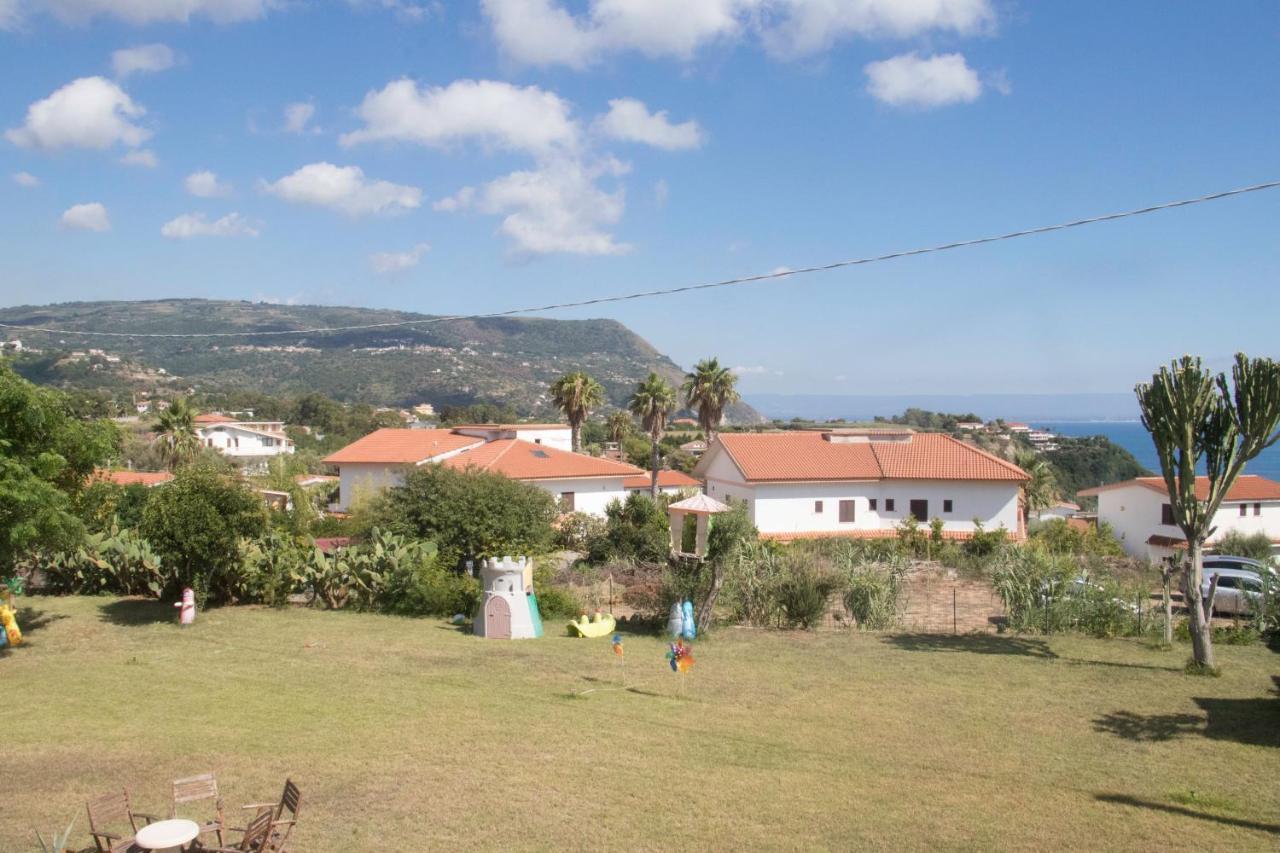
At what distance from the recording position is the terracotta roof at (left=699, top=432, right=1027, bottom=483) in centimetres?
4006

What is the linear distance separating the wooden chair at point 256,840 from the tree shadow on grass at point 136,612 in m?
13.7

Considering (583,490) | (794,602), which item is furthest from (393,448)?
(794,602)

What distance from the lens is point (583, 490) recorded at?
141 ft

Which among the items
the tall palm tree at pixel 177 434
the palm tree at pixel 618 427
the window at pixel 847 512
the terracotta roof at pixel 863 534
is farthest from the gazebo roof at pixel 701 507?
the palm tree at pixel 618 427

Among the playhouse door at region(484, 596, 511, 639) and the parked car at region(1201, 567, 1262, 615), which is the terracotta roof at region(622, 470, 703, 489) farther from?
the playhouse door at region(484, 596, 511, 639)

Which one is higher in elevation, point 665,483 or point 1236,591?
point 665,483

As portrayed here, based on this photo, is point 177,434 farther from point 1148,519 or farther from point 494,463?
point 1148,519

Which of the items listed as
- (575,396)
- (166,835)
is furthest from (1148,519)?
(166,835)

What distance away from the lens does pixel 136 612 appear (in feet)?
67.8

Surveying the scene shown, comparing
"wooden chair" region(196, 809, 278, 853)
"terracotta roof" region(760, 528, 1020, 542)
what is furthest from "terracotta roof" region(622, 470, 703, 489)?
"wooden chair" region(196, 809, 278, 853)

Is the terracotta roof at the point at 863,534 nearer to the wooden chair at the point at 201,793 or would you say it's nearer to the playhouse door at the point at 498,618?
the playhouse door at the point at 498,618

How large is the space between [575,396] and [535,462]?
12470mm

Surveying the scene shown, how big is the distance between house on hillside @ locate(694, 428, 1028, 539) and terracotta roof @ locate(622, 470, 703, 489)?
9.56m

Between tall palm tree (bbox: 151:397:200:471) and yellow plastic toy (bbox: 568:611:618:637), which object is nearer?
yellow plastic toy (bbox: 568:611:618:637)
